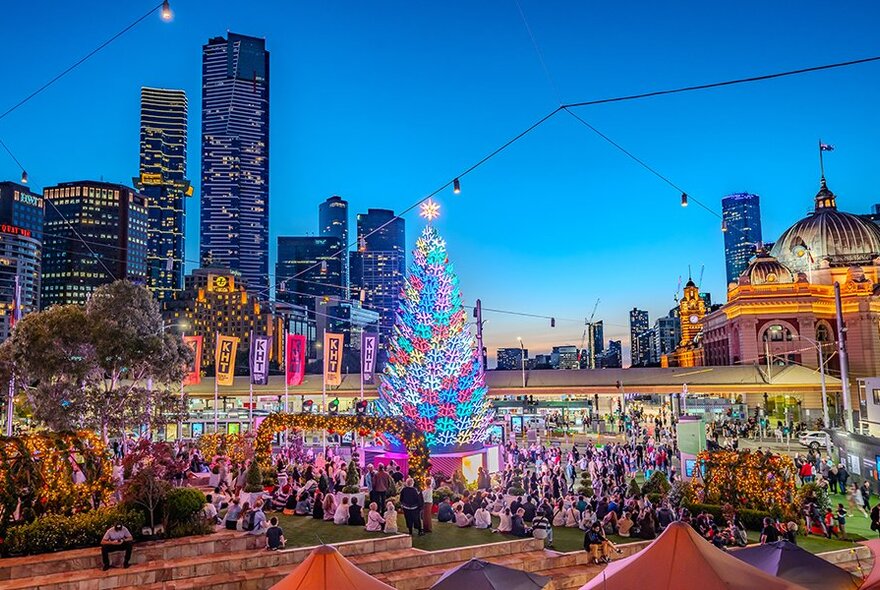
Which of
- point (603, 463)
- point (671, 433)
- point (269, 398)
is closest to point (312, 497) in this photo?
point (603, 463)

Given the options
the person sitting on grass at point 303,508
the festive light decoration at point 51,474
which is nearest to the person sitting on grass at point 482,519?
the person sitting on grass at point 303,508

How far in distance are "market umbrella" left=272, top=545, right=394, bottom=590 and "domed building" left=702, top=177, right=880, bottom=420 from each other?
5645cm

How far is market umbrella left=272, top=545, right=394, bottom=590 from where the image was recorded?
8.73 meters

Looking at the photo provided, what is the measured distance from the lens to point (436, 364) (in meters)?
25.3

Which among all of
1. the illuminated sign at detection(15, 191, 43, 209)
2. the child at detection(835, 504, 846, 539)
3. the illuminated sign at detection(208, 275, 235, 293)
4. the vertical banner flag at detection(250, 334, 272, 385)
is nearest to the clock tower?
the vertical banner flag at detection(250, 334, 272, 385)

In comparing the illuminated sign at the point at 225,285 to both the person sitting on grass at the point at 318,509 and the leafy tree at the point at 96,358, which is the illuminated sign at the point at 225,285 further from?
the person sitting on grass at the point at 318,509

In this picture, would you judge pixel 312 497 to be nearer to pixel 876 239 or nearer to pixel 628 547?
pixel 628 547

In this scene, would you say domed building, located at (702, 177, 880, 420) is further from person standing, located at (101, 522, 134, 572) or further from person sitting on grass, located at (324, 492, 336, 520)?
person standing, located at (101, 522, 134, 572)

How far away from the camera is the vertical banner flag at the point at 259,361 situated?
35.7 metres

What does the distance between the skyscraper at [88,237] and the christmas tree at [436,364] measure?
6360 inches

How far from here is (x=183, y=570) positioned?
13.8 m

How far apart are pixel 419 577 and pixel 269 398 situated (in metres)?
41.2

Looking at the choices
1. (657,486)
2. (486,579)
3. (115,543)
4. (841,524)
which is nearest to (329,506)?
(115,543)

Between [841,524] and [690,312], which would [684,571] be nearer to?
[841,524]
